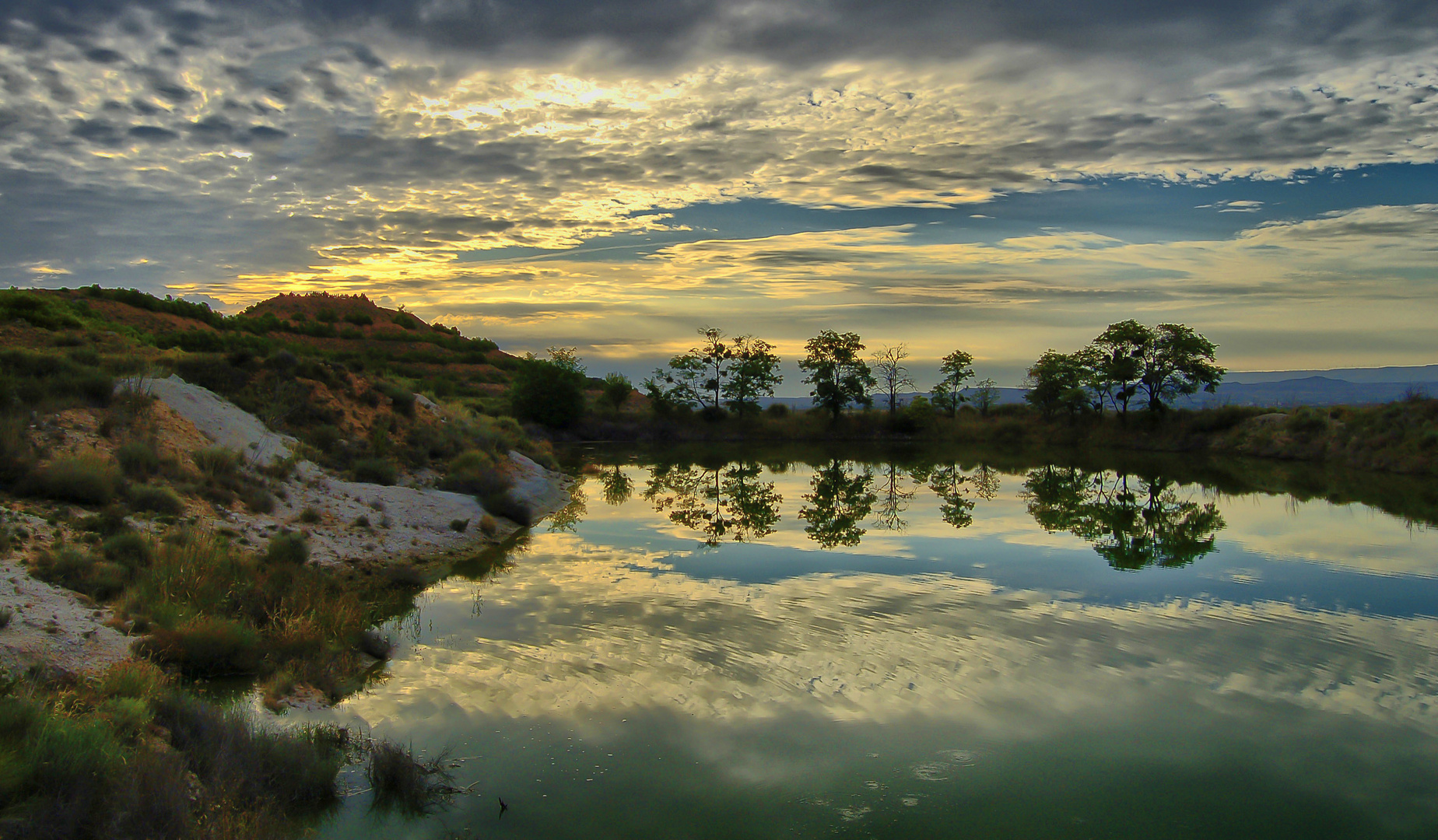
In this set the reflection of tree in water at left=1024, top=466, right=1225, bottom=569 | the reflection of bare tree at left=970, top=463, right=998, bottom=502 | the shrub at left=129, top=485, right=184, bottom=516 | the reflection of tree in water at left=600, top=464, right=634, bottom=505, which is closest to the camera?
the shrub at left=129, top=485, right=184, bottom=516

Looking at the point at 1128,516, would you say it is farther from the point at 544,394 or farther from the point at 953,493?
the point at 544,394

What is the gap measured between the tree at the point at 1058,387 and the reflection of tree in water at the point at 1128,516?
2169 cm

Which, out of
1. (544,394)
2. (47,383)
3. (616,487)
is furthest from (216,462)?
(544,394)

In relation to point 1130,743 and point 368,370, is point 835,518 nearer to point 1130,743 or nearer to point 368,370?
point 1130,743

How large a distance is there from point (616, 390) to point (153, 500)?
49775mm

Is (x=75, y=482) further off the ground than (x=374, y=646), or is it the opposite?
(x=75, y=482)

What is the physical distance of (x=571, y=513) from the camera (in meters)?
21.7

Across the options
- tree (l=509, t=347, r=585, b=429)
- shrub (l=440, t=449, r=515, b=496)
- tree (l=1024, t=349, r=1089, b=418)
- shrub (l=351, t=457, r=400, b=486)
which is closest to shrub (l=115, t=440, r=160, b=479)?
shrub (l=351, t=457, r=400, b=486)

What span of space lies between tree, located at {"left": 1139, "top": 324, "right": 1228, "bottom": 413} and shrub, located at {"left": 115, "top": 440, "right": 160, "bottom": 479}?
49717 millimetres

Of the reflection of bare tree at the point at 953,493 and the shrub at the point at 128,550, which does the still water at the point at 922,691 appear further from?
the reflection of bare tree at the point at 953,493

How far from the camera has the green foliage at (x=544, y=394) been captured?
52.1 meters

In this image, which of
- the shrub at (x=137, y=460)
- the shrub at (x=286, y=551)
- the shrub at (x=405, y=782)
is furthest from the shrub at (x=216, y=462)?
the shrub at (x=405, y=782)

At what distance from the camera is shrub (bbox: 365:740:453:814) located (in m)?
5.80

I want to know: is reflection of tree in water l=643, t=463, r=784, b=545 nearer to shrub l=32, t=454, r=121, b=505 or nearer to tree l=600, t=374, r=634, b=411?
shrub l=32, t=454, r=121, b=505
